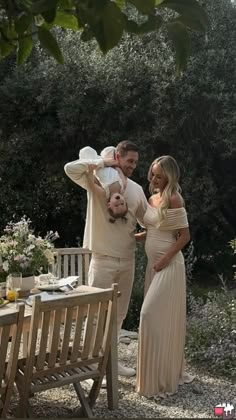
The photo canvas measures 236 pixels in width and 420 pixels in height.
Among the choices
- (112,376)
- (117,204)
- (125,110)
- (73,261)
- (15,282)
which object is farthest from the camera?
(125,110)

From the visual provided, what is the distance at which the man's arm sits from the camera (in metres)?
4.14

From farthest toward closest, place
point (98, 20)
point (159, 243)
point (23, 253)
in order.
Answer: point (159, 243)
point (23, 253)
point (98, 20)

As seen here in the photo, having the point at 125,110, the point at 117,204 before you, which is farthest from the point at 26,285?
the point at 125,110

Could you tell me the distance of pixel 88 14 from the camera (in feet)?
2.45

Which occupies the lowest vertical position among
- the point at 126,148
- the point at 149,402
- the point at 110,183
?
the point at 149,402

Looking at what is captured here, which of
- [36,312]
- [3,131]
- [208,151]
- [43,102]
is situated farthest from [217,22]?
[36,312]

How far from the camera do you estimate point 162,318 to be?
3854 millimetres

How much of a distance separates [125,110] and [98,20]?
23.4 feet

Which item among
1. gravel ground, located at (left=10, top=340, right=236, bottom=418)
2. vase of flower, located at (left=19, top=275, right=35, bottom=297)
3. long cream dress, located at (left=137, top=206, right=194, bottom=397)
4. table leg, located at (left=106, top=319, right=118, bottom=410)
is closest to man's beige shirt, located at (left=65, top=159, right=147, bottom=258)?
long cream dress, located at (left=137, top=206, right=194, bottom=397)

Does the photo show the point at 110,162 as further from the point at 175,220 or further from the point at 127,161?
the point at 175,220

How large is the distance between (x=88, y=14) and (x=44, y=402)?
3.45m

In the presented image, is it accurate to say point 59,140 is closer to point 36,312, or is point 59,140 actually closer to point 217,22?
point 217,22

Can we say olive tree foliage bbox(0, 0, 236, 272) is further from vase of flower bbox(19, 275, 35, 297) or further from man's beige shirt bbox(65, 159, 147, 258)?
vase of flower bbox(19, 275, 35, 297)

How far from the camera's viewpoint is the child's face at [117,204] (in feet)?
13.5
